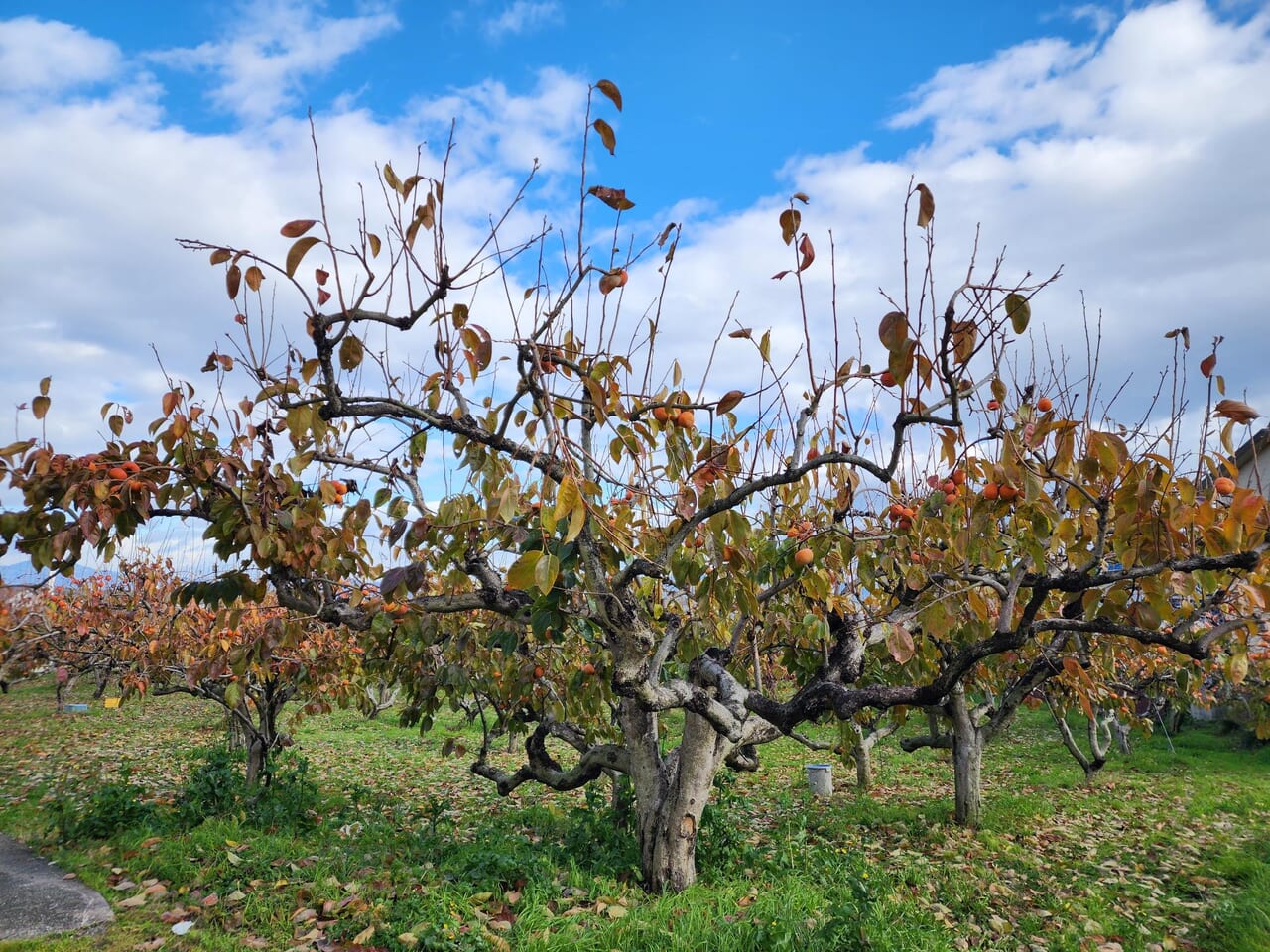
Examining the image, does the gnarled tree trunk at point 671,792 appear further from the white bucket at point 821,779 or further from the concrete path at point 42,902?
the white bucket at point 821,779

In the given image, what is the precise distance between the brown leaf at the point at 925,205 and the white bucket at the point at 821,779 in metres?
7.93

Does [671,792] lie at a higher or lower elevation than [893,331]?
Result: lower

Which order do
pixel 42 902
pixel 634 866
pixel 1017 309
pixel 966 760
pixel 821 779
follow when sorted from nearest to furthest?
pixel 1017 309, pixel 42 902, pixel 634 866, pixel 966 760, pixel 821 779

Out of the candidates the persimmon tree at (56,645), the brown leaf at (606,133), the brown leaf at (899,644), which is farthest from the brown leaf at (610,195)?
the persimmon tree at (56,645)

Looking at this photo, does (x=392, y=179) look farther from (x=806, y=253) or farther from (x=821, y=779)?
(x=821, y=779)

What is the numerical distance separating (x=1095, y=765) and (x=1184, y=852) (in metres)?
2.29

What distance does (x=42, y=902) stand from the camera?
4742 mm

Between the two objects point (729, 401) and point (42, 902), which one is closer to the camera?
point (729, 401)

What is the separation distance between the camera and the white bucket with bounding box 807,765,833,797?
8.77 m

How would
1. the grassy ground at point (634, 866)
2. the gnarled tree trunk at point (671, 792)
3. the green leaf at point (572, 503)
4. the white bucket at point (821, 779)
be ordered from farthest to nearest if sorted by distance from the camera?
the white bucket at point (821, 779) < the gnarled tree trunk at point (671, 792) < the grassy ground at point (634, 866) < the green leaf at point (572, 503)

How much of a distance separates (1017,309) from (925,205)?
43 centimetres

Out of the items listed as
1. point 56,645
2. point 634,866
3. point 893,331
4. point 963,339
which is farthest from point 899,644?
point 56,645

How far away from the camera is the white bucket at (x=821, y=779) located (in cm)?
877

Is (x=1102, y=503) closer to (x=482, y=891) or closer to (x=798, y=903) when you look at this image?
(x=798, y=903)
